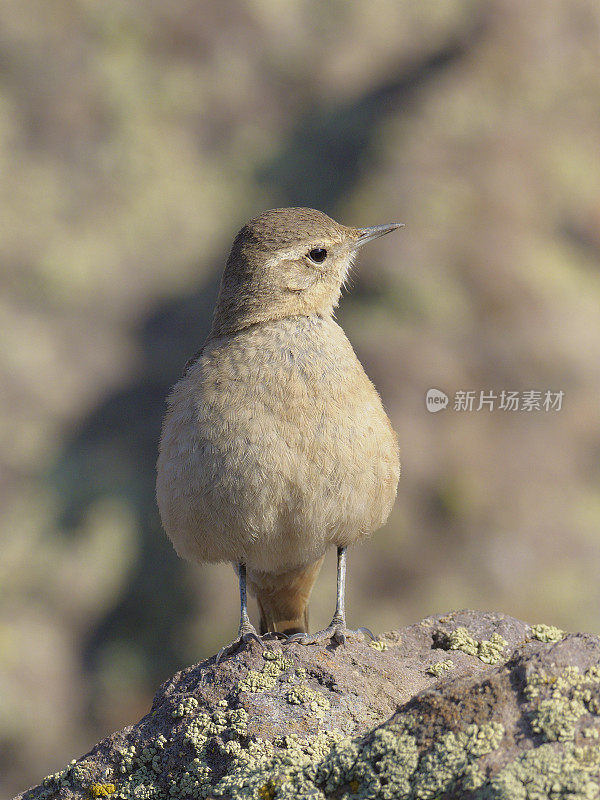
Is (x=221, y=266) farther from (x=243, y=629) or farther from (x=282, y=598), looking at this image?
(x=243, y=629)

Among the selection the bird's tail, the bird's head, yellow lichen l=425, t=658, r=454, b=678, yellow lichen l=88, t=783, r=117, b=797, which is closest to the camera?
yellow lichen l=88, t=783, r=117, b=797

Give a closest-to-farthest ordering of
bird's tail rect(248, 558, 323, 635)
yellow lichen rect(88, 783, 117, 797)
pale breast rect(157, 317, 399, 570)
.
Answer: yellow lichen rect(88, 783, 117, 797), pale breast rect(157, 317, 399, 570), bird's tail rect(248, 558, 323, 635)

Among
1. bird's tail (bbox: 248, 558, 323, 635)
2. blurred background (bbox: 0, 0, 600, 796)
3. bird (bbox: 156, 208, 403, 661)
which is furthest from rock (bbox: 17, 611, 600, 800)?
blurred background (bbox: 0, 0, 600, 796)

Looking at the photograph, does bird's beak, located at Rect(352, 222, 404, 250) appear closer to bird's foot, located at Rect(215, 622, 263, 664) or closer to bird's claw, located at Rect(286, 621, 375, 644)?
bird's claw, located at Rect(286, 621, 375, 644)

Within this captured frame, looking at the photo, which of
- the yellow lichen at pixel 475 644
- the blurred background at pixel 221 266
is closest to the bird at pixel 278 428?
the yellow lichen at pixel 475 644

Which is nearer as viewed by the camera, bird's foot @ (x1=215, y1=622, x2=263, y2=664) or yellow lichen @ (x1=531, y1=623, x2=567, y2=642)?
bird's foot @ (x1=215, y1=622, x2=263, y2=664)

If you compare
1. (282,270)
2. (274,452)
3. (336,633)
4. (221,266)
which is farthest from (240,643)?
(221,266)
